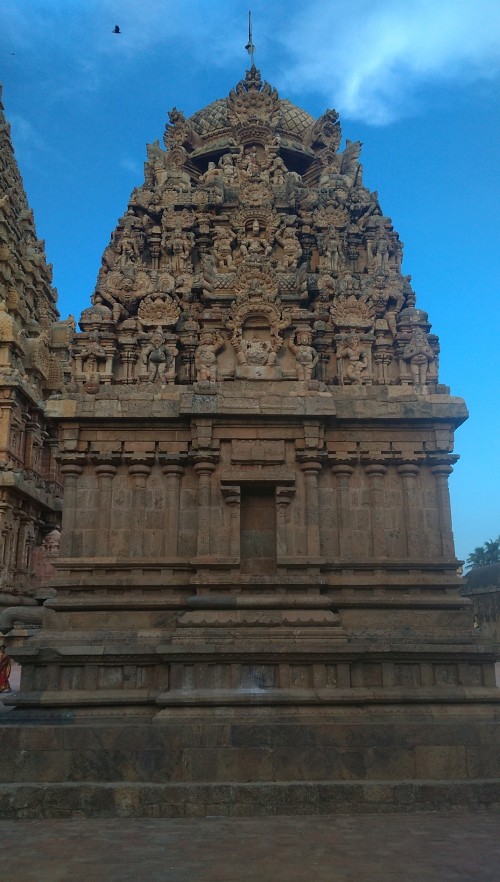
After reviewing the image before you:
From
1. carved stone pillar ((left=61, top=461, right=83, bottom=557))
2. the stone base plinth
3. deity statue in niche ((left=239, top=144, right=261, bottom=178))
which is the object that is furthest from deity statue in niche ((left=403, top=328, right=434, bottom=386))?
carved stone pillar ((left=61, top=461, right=83, bottom=557))

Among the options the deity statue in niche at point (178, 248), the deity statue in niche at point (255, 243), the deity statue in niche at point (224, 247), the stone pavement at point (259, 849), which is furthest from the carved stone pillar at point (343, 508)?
the deity statue in niche at point (178, 248)

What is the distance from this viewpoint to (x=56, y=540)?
35.3m

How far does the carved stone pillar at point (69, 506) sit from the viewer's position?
38.5 feet

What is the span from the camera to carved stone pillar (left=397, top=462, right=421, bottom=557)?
12008mm

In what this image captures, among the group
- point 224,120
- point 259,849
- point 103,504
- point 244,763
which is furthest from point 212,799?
point 224,120

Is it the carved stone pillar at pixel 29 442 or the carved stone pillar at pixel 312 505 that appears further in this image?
the carved stone pillar at pixel 29 442

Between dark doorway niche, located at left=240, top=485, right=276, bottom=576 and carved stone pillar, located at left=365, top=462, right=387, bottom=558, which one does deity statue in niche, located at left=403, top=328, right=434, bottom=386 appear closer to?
carved stone pillar, located at left=365, top=462, right=387, bottom=558

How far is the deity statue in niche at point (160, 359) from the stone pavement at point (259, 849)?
299 inches

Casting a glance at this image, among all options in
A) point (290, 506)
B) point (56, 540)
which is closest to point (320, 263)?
point (290, 506)

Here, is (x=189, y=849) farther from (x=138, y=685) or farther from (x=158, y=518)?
(x=158, y=518)

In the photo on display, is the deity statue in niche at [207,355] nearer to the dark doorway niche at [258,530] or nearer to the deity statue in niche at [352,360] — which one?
the dark doorway niche at [258,530]

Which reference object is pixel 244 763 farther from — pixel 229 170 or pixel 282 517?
pixel 229 170

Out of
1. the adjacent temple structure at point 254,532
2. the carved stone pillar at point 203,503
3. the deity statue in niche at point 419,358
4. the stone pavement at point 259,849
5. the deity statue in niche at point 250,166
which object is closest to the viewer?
the stone pavement at point 259,849

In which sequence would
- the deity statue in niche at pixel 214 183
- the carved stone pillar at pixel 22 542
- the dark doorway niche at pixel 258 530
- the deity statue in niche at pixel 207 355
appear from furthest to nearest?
1. the carved stone pillar at pixel 22 542
2. the deity statue in niche at pixel 214 183
3. the deity statue in niche at pixel 207 355
4. the dark doorway niche at pixel 258 530
